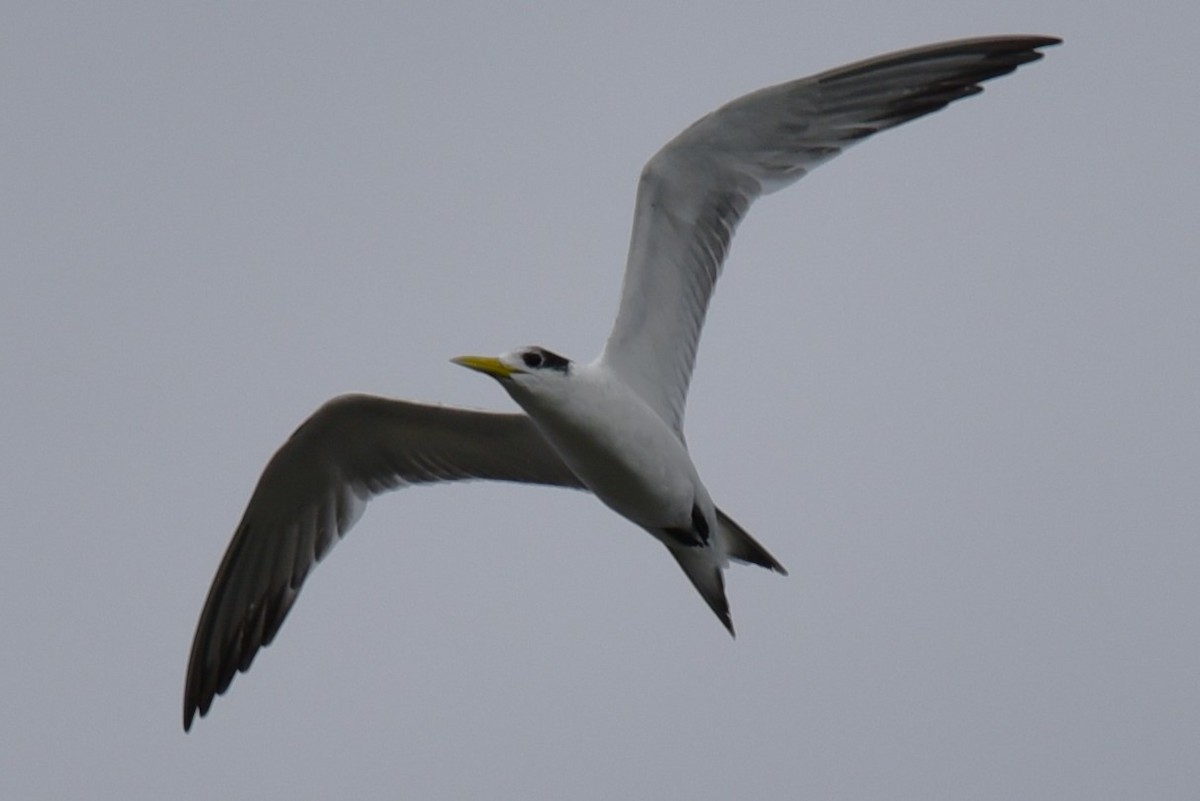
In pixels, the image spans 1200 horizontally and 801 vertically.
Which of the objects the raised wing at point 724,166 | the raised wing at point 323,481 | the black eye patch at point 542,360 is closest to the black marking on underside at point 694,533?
the raised wing at point 724,166

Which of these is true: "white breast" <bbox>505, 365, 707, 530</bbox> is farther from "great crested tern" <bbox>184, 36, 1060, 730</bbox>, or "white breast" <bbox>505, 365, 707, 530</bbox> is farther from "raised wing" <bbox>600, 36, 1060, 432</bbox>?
"raised wing" <bbox>600, 36, 1060, 432</bbox>

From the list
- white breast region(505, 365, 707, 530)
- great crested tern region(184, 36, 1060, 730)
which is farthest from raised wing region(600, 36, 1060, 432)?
white breast region(505, 365, 707, 530)

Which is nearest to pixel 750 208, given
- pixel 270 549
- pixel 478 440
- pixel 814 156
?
pixel 814 156

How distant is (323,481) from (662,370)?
252cm

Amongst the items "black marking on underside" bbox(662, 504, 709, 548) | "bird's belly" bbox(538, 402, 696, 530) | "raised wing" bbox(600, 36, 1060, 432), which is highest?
"raised wing" bbox(600, 36, 1060, 432)

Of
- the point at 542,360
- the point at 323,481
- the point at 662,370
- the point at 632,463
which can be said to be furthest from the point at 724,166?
the point at 323,481

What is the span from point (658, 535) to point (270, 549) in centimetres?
283

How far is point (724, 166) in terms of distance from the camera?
10375 millimetres

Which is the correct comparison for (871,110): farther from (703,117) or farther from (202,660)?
(202,660)

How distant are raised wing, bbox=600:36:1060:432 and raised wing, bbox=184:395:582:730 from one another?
3.17 feet

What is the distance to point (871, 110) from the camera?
1053 cm

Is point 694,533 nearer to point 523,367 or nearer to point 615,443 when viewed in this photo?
point 615,443

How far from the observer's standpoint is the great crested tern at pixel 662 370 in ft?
32.3

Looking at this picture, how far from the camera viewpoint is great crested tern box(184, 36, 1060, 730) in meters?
9.86
